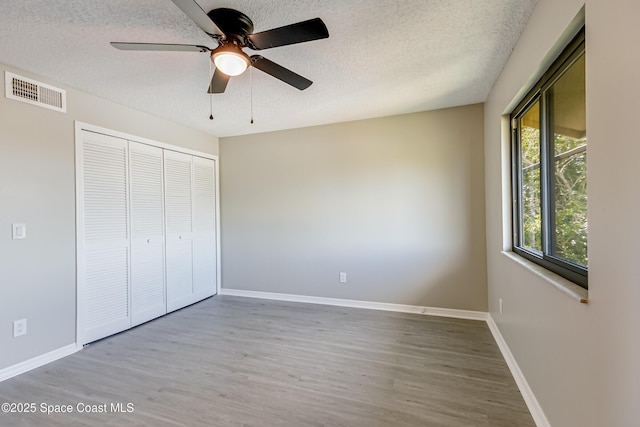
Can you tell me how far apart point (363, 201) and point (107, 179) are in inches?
109

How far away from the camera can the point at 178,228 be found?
3.65 m

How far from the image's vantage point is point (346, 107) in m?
3.16

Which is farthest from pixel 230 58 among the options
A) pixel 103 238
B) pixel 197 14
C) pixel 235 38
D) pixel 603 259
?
pixel 103 238

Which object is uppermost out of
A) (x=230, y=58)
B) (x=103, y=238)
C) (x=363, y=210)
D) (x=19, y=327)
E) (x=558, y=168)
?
(x=230, y=58)

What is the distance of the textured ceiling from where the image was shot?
1637 mm

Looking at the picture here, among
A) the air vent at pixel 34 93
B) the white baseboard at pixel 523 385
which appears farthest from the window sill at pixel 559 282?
the air vent at pixel 34 93

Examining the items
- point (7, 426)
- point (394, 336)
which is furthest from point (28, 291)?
point (394, 336)

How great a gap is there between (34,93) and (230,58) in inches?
77.5

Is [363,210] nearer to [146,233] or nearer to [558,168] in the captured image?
[558,168]

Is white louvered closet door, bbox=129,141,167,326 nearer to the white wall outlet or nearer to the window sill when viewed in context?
the white wall outlet

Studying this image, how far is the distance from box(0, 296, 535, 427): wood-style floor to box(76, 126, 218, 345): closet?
33 centimetres

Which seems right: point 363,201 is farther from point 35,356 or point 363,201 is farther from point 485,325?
point 35,356

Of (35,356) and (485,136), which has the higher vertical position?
(485,136)

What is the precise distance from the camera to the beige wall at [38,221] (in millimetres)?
2184
